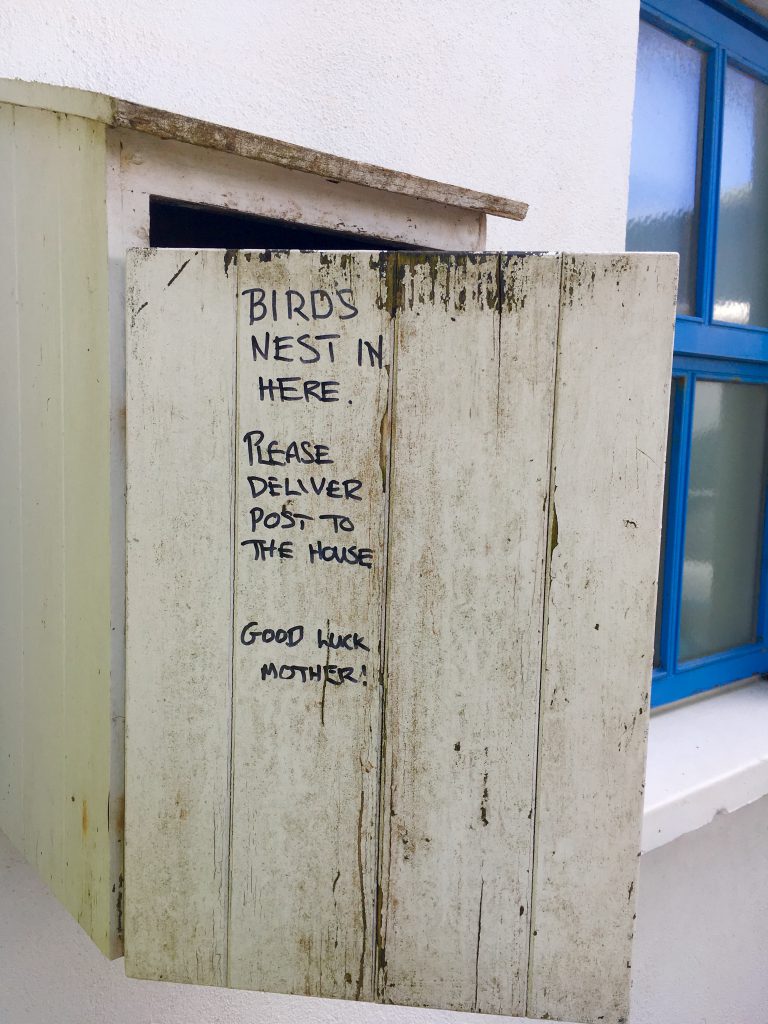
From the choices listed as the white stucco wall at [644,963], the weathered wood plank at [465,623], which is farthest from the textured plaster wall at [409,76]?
the white stucco wall at [644,963]

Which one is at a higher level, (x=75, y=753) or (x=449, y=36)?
(x=449, y=36)

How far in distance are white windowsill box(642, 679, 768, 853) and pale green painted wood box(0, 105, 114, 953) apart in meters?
1.02

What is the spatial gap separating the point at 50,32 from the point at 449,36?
0.70 meters

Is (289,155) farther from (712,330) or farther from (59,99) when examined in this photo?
(712,330)

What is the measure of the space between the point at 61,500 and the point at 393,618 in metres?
0.35

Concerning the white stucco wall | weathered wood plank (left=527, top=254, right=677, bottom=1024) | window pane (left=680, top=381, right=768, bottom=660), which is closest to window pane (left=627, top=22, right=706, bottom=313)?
window pane (left=680, top=381, right=768, bottom=660)

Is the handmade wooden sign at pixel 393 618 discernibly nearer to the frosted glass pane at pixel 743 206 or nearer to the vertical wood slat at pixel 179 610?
the vertical wood slat at pixel 179 610

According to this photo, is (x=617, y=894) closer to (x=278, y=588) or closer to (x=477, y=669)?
(x=477, y=669)

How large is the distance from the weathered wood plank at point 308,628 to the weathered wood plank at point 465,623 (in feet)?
0.08

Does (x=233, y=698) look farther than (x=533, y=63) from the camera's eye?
No

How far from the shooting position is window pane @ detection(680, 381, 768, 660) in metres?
1.88

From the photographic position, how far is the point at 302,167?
2.51 feet

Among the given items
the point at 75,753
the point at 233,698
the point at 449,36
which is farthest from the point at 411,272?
the point at 449,36

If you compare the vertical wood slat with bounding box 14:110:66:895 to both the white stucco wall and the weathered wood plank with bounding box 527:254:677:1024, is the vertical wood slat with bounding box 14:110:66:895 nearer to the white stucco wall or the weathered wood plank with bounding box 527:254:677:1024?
the white stucco wall
